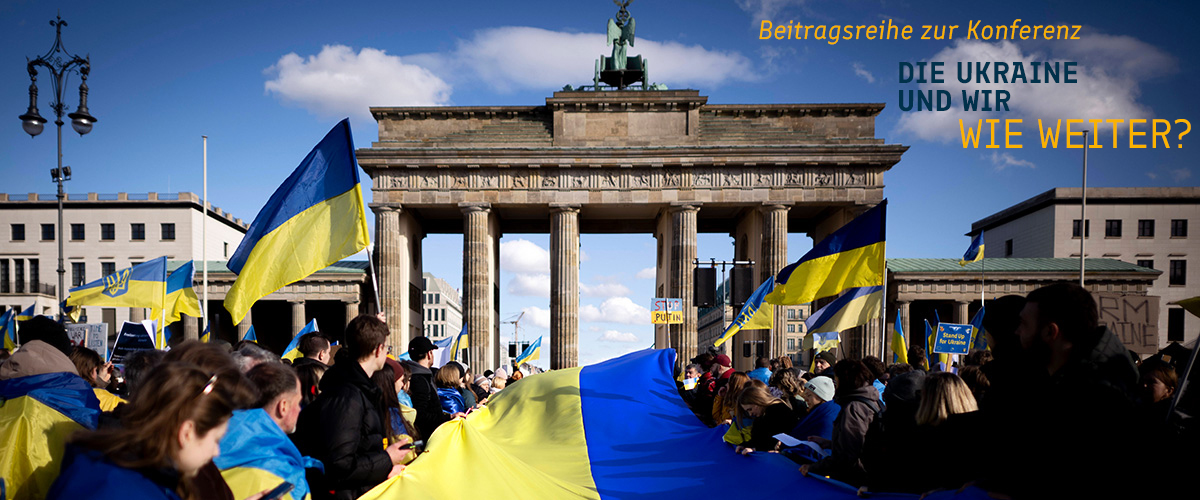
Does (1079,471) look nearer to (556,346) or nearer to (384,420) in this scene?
(384,420)

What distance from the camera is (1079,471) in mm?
2990

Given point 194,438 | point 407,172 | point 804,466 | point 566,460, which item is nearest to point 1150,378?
point 804,466

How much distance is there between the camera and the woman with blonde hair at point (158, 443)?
82.4 inches

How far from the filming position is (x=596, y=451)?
6.79 m

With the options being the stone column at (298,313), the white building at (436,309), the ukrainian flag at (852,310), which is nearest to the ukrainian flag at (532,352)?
the ukrainian flag at (852,310)

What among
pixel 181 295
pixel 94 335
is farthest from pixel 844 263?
pixel 94 335

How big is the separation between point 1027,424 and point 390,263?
38.6 metres

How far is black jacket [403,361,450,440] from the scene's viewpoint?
6.28 m

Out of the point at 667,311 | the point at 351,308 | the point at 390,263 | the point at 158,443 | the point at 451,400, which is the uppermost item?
the point at 158,443

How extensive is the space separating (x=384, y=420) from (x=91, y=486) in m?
2.32

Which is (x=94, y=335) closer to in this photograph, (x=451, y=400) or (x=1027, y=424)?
(x=451, y=400)

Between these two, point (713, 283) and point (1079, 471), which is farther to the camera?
point (713, 283)

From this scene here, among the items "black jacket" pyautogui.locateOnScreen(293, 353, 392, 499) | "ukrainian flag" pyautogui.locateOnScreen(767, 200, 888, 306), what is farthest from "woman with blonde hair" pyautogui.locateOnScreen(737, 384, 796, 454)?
"ukrainian flag" pyautogui.locateOnScreen(767, 200, 888, 306)

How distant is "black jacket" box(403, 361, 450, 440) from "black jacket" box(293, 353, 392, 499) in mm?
2186
